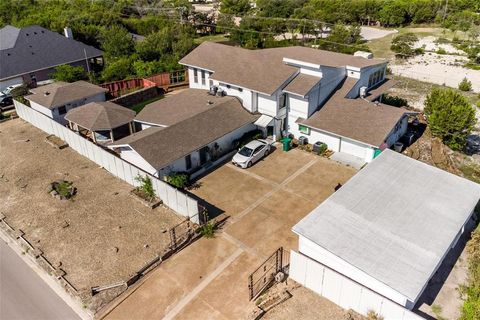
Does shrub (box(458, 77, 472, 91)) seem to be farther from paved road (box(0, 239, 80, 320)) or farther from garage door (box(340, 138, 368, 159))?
paved road (box(0, 239, 80, 320))

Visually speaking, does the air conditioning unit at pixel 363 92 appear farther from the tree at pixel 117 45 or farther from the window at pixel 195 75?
the tree at pixel 117 45

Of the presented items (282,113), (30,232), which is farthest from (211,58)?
(30,232)

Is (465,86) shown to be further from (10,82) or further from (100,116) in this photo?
(10,82)

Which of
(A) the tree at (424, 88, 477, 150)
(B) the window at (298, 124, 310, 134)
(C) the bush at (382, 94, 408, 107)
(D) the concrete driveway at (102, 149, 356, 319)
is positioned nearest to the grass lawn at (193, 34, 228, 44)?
(C) the bush at (382, 94, 408, 107)

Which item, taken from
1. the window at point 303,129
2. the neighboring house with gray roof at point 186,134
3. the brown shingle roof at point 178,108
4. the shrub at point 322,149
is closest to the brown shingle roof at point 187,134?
the neighboring house with gray roof at point 186,134

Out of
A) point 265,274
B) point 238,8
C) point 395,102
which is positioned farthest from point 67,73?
point 238,8

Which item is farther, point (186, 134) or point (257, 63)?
point (257, 63)
